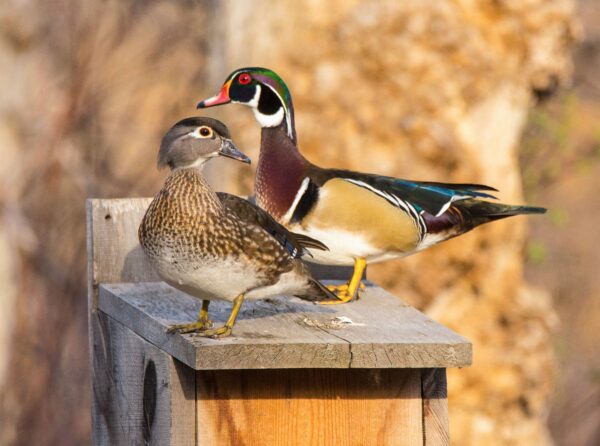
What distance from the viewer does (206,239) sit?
3076 mm

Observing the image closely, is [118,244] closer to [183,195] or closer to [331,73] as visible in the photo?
[183,195]

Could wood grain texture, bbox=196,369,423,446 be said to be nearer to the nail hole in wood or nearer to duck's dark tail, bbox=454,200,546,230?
the nail hole in wood

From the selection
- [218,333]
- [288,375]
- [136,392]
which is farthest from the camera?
[136,392]

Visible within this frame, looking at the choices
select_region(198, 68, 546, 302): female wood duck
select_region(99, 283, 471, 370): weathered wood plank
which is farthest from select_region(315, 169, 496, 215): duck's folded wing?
select_region(99, 283, 471, 370): weathered wood plank

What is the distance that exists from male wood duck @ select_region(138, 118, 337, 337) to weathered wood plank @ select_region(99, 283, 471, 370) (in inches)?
3.7

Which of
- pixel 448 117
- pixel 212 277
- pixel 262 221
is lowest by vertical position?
pixel 212 277

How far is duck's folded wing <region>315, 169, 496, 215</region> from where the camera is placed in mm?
4062

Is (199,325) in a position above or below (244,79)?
below

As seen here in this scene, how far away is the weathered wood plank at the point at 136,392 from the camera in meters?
3.10

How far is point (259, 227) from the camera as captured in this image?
10.5ft

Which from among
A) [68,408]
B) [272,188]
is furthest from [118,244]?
[68,408]

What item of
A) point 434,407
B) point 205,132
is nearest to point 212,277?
point 205,132

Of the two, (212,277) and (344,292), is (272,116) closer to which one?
(344,292)

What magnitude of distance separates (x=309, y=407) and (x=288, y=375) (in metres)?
0.10
